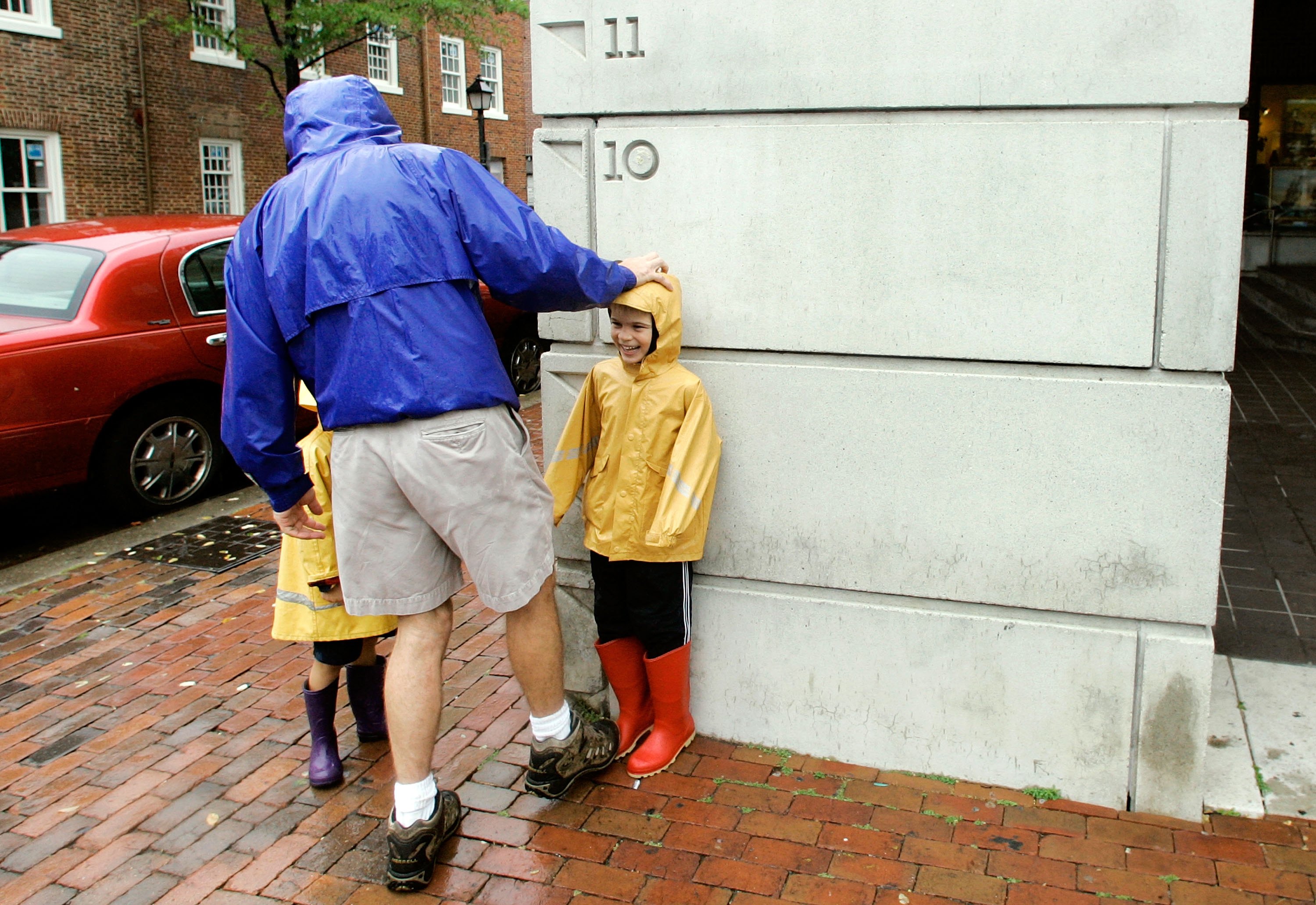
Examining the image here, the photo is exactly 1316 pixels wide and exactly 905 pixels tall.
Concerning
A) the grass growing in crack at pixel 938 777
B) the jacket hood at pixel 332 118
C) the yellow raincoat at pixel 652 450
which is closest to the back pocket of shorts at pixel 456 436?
the yellow raincoat at pixel 652 450

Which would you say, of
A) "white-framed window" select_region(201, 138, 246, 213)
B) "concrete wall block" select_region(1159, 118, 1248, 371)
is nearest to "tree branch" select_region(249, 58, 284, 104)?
"white-framed window" select_region(201, 138, 246, 213)

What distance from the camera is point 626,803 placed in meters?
3.47

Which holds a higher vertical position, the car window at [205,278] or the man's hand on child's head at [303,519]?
the car window at [205,278]

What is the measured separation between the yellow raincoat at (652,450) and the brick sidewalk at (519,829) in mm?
804

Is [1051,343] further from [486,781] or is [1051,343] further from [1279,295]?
[1279,295]

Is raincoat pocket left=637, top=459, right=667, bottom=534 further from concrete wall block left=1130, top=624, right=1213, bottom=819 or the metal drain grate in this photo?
the metal drain grate

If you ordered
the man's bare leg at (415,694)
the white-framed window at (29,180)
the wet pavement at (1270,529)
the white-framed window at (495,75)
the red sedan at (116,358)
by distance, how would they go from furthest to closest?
the white-framed window at (495,75) → the white-framed window at (29,180) → the red sedan at (116,358) → the wet pavement at (1270,529) → the man's bare leg at (415,694)

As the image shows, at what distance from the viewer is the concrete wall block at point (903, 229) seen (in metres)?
3.10

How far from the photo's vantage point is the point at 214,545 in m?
6.28

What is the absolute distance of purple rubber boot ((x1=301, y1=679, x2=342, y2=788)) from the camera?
11.8 ft

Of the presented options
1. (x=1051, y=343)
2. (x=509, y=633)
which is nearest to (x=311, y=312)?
(x=509, y=633)

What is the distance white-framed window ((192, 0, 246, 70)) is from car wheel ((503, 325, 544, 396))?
13.2 metres

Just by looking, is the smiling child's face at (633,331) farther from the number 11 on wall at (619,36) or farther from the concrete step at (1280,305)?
the concrete step at (1280,305)

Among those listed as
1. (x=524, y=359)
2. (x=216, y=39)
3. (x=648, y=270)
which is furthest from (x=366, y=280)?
(x=216, y=39)
